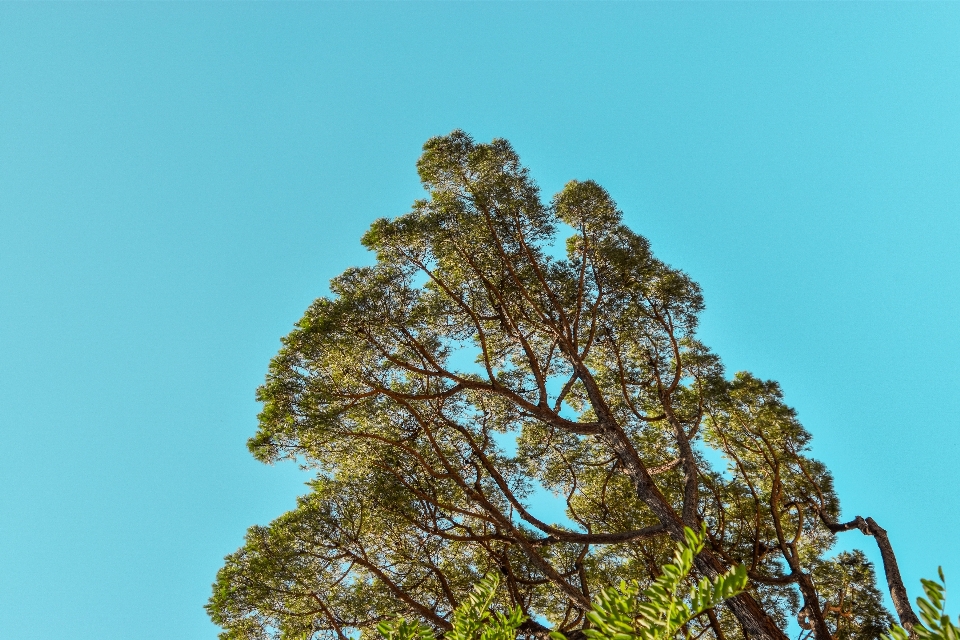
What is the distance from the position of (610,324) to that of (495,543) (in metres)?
3.72

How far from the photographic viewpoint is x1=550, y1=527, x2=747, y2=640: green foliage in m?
2.04

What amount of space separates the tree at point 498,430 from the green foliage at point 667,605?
6.41 metres

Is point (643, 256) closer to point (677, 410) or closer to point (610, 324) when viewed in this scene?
point (610, 324)

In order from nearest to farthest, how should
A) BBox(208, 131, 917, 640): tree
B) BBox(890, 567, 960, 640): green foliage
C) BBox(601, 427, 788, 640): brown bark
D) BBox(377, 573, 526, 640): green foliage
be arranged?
BBox(890, 567, 960, 640): green foliage
BBox(377, 573, 526, 640): green foliage
BBox(601, 427, 788, 640): brown bark
BBox(208, 131, 917, 640): tree

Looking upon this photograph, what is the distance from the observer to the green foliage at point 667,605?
204cm

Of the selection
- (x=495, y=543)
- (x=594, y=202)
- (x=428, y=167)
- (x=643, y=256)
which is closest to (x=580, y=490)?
(x=495, y=543)

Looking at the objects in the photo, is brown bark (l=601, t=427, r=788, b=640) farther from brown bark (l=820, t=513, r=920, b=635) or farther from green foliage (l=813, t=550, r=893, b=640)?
green foliage (l=813, t=550, r=893, b=640)

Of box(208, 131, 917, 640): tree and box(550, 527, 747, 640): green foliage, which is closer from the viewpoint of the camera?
box(550, 527, 747, 640): green foliage

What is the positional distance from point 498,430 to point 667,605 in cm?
837

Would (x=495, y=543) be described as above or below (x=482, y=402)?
below

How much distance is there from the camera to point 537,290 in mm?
10266

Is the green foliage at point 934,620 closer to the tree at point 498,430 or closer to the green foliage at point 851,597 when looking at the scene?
the tree at point 498,430

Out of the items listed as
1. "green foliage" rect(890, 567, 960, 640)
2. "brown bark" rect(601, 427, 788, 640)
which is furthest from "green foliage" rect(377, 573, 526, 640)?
"brown bark" rect(601, 427, 788, 640)

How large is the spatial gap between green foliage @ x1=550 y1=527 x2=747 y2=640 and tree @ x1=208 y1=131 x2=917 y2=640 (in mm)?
6412
